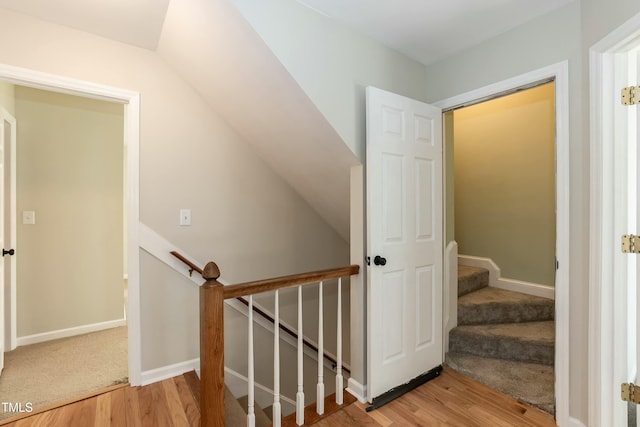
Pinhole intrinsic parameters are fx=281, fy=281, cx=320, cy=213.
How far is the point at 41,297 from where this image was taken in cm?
264

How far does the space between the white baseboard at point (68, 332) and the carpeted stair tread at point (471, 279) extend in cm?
359

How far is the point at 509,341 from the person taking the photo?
2264mm

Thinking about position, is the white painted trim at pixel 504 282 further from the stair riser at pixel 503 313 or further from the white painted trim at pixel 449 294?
the white painted trim at pixel 449 294

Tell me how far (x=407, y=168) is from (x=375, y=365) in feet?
4.33

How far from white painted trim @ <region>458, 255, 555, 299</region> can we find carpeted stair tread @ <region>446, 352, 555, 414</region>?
2.75 ft

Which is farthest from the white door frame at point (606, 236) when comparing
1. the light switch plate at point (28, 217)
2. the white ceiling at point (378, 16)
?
the light switch plate at point (28, 217)

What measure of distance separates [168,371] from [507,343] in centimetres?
263

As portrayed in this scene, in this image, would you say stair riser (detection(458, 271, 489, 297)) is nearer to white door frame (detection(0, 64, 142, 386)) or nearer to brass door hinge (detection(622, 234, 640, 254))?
brass door hinge (detection(622, 234, 640, 254))

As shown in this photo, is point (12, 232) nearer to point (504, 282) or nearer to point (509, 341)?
point (509, 341)

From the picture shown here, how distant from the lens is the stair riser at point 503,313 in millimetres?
2510

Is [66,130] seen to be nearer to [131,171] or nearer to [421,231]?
[131,171]

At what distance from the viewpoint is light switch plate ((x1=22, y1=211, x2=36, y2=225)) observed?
2533 mm

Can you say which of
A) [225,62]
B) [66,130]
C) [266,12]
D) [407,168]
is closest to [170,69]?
[225,62]

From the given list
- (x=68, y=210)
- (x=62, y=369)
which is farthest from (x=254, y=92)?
(x=62, y=369)
